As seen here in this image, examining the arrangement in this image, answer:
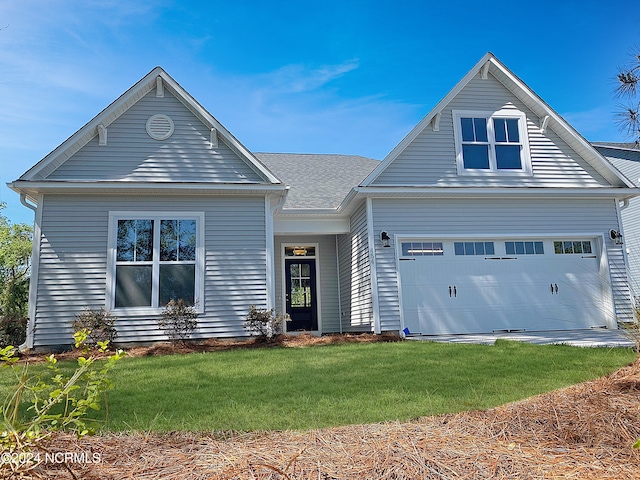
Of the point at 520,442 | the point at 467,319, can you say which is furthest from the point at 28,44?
the point at 467,319

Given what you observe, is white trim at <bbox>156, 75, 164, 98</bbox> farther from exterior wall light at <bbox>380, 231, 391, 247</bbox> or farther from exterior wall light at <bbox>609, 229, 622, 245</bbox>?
exterior wall light at <bbox>609, 229, 622, 245</bbox>

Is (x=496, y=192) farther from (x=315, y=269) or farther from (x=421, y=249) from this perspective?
(x=315, y=269)

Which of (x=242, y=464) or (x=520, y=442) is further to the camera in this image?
(x=520, y=442)

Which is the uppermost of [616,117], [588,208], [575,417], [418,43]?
[418,43]

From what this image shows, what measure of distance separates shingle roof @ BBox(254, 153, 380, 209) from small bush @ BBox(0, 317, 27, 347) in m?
6.43

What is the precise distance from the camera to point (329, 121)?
16.9 metres

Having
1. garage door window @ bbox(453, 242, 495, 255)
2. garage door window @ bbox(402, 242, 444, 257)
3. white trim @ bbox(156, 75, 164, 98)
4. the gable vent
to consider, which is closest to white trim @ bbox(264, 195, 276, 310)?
the gable vent

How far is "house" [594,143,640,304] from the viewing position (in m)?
14.3

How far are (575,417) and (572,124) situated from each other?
10229 millimetres

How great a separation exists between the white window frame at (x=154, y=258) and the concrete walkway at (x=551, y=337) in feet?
14.9

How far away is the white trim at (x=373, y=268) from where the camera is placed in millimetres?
9758

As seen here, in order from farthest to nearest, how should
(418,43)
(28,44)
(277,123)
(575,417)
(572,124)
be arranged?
(277,123) → (418,43) → (572,124) → (28,44) → (575,417)

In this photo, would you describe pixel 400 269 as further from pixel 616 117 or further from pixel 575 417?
pixel 575 417

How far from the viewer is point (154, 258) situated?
929 centimetres
